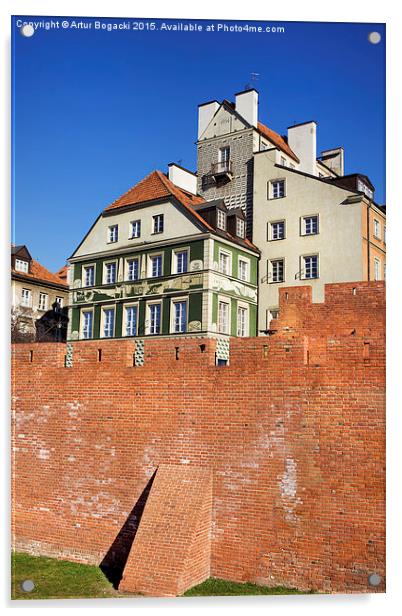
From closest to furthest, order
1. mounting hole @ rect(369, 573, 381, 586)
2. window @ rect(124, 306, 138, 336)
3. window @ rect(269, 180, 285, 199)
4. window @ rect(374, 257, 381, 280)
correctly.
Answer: mounting hole @ rect(369, 573, 381, 586)
window @ rect(374, 257, 381, 280)
window @ rect(269, 180, 285, 199)
window @ rect(124, 306, 138, 336)

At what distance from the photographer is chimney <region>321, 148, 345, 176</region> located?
9420 millimetres

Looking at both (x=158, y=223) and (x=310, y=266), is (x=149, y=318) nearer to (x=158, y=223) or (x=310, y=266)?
(x=158, y=223)

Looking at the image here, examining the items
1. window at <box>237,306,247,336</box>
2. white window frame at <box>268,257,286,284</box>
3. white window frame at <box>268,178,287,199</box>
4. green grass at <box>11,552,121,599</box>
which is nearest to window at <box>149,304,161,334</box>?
window at <box>237,306,247,336</box>

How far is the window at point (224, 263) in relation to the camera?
1201 centimetres

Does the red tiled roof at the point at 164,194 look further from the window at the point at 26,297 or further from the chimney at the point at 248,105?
the window at the point at 26,297

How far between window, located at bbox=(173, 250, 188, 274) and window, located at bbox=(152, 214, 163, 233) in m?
0.66

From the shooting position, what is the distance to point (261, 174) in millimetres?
12617

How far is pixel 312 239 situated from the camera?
10234 mm

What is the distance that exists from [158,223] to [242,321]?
11.7 ft

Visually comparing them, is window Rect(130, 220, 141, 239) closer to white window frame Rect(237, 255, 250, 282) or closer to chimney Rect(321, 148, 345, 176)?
white window frame Rect(237, 255, 250, 282)

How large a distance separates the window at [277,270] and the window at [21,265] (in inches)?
155

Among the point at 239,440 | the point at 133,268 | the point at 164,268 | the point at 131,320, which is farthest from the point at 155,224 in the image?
the point at 239,440
